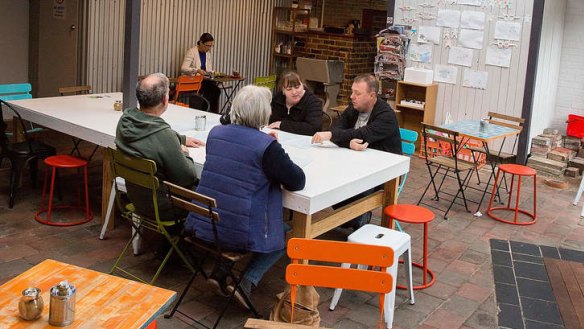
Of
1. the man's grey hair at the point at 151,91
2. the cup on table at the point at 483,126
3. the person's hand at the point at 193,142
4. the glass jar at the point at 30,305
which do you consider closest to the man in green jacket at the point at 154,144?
the man's grey hair at the point at 151,91

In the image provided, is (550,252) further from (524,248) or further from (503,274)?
(503,274)

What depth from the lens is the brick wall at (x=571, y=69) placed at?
963 cm

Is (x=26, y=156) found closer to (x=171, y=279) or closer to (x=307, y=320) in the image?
(x=171, y=279)

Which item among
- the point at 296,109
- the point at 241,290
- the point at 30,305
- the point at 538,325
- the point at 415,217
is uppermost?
the point at 296,109

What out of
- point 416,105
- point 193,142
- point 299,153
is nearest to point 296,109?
point 299,153

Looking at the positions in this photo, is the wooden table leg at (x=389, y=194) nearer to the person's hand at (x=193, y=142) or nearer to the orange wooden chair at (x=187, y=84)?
the person's hand at (x=193, y=142)

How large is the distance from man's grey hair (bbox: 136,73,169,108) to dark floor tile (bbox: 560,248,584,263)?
3.63 metres

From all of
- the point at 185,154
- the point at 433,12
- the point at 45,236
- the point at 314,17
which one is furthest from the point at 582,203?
the point at 314,17

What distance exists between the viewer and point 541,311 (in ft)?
16.0

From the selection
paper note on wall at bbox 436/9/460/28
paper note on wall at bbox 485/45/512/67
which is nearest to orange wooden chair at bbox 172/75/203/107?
paper note on wall at bbox 436/9/460/28

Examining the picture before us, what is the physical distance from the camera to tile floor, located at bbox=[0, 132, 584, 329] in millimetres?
4562

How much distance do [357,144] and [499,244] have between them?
1.77 meters

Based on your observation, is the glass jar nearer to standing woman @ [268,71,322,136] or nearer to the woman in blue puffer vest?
the woman in blue puffer vest

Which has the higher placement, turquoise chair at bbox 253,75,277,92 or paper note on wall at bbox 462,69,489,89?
paper note on wall at bbox 462,69,489,89
